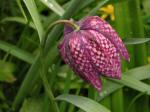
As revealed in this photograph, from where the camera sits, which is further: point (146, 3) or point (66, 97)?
point (146, 3)

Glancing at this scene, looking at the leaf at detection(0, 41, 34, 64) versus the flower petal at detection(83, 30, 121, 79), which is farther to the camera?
the leaf at detection(0, 41, 34, 64)

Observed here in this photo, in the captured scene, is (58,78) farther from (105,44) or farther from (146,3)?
(105,44)

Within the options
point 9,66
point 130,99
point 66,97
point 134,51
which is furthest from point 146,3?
point 66,97

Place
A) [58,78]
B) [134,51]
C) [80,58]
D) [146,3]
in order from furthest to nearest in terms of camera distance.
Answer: [146,3]
[58,78]
[134,51]
[80,58]

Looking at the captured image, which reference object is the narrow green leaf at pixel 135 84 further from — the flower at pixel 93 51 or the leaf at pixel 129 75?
the flower at pixel 93 51

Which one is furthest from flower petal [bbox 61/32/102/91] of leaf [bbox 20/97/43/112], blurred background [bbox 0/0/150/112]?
leaf [bbox 20/97/43/112]

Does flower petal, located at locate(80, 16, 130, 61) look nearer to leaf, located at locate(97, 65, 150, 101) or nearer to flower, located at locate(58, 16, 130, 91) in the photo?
flower, located at locate(58, 16, 130, 91)
